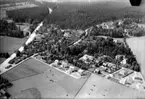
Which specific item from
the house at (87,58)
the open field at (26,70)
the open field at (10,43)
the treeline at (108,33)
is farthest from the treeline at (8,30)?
the treeline at (108,33)

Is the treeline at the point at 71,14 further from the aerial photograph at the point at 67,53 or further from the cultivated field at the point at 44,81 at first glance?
the cultivated field at the point at 44,81

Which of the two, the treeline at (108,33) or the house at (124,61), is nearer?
the house at (124,61)

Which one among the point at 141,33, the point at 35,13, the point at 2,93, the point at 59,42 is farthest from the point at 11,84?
the point at 141,33

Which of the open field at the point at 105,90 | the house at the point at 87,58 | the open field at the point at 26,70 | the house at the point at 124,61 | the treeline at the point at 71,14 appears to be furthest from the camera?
the treeline at the point at 71,14

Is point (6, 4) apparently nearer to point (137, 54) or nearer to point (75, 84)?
point (75, 84)

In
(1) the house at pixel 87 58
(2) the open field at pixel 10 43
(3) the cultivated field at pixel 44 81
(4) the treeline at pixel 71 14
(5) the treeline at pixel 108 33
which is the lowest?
(3) the cultivated field at pixel 44 81

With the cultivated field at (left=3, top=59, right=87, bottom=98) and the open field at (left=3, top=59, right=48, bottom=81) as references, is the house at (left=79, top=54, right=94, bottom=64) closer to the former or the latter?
the cultivated field at (left=3, top=59, right=87, bottom=98)

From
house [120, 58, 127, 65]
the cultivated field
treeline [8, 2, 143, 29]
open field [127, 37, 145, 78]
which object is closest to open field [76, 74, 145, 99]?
the cultivated field
